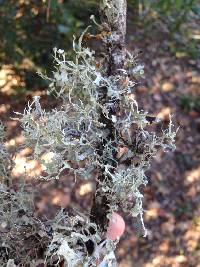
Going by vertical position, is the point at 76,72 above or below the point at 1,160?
above

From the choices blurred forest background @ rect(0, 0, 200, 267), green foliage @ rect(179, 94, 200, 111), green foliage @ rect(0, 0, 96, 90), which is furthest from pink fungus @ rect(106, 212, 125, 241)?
green foliage @ rect(179, 94, 200, 111)

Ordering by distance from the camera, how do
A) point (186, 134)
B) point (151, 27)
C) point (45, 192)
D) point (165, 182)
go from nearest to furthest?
1. point (45, 192)
2. point (165, 182)
3. point (186, 134)
4. point (151, 27)

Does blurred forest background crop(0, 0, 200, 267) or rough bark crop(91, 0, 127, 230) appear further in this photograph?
blurred forest background crop(0, 0, 200, 267)

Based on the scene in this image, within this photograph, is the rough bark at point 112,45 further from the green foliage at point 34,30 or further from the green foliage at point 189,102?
the green foliage at point 189,102

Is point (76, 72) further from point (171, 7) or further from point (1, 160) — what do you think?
point (171, 7)

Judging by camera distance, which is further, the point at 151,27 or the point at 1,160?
Result: the point at 151,27

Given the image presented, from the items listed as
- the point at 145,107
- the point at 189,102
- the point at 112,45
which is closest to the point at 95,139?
the point at 112,45

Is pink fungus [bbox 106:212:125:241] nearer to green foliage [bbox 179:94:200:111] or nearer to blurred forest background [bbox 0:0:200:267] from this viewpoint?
blurred forest background [bbox 0:0:200:267]

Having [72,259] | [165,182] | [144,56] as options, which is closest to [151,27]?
[144,56]
